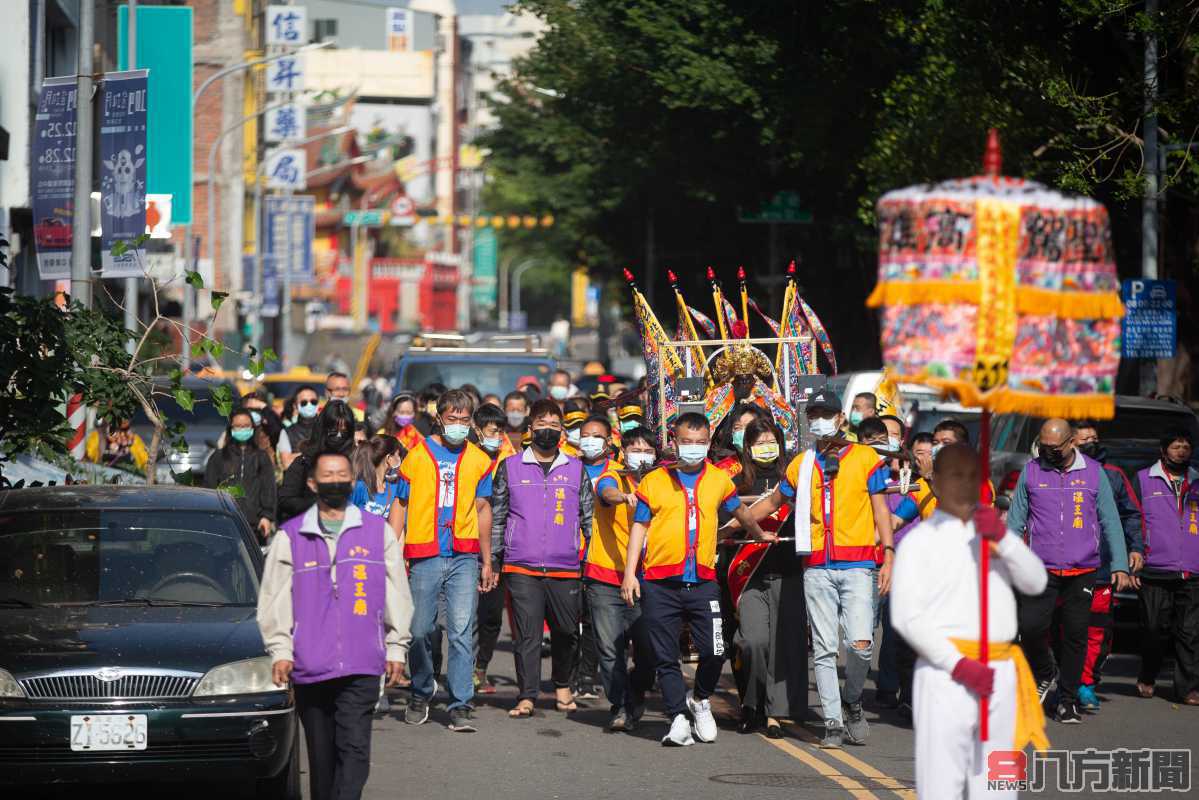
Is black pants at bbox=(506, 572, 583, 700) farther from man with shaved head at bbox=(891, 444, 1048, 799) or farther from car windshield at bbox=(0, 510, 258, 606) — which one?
man with shaved head at bbox=(891, 444, 1048, 799)

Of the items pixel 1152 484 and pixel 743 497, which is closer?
pixel 743 497

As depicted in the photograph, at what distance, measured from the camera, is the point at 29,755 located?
809cm

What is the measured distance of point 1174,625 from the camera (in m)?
12.5

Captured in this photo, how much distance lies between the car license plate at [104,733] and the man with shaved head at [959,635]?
11.7 feet

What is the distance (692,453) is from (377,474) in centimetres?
217

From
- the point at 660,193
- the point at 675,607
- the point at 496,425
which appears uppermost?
the point at 660,193

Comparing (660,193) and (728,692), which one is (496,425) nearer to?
(728,692)

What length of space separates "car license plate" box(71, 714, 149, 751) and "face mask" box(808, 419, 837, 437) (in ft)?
15.4

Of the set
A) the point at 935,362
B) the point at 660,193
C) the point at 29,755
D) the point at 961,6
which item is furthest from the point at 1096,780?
the point at 660,193

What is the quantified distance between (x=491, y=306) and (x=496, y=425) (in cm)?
13605

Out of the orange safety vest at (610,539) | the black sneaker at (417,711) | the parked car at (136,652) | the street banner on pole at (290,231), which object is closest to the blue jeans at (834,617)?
the orange safety vest at (610,539)

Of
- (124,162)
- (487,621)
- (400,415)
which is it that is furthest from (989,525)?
(124,162)

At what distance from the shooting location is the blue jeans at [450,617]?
11.2m
